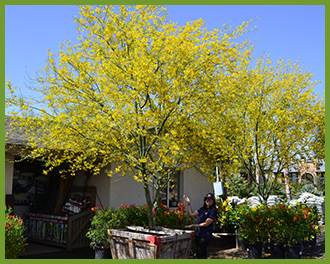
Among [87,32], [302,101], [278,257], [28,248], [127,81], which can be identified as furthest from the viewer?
[302,101]

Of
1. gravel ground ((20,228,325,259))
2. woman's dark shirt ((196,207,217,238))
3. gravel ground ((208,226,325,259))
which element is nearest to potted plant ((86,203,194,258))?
woman's dark shirt ((196,207,217,238))

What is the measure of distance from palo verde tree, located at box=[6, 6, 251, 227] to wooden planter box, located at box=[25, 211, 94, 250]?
125 inches

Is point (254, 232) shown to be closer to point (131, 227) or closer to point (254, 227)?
point (254, 227)

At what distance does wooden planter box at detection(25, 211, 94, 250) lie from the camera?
8.45m

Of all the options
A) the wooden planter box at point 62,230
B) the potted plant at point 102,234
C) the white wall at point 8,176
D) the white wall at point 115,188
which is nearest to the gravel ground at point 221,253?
the wooden planter box at point 62,230

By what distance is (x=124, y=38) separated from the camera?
605 cm

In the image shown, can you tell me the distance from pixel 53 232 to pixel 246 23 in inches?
286

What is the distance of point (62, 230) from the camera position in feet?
28.1

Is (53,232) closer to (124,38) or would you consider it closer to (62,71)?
(62,71)

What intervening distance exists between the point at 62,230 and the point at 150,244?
4.18 meters

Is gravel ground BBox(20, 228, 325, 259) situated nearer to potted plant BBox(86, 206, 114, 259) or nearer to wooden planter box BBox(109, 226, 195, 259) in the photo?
potted plant BBox(86, 206, 114, 259)

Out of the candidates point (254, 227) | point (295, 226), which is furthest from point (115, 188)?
point (295, 226)

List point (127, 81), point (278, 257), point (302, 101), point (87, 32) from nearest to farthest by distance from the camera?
point (127, 81) < point (87, 32) < point (278, 257) < point (302, 101)

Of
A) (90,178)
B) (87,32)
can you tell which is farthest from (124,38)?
(90,178)
